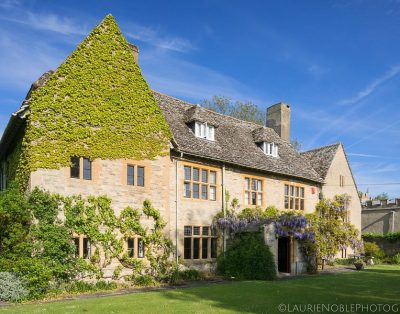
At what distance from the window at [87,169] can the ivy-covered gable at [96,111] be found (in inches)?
11.5

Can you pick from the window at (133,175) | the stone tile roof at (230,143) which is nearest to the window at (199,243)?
the window at (133,175)

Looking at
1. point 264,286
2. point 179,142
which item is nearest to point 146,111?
point 179,142

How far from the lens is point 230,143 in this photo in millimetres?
27281

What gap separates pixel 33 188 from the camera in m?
17.5

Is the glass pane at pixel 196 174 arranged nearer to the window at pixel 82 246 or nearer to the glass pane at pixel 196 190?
the glass pane at pixel 196 190

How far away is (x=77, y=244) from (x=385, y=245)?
3081 cm

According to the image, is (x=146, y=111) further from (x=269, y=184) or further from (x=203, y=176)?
(x=269, y=184)

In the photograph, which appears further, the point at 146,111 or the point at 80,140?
the point at 146,111

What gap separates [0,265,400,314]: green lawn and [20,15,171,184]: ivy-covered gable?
22.7ft

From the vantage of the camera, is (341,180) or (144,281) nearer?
(144,281)

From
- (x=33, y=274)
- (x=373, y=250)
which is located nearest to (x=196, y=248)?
(x=33, y=274)

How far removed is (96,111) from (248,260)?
11.7m

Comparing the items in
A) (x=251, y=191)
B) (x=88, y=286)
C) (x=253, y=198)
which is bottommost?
(x=88, y=286)

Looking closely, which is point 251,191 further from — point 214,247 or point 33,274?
point 33,274
